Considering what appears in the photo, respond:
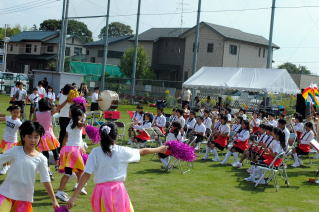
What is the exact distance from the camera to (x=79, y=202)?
727 centimetres

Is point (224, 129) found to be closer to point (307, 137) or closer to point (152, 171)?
point (307, 137)

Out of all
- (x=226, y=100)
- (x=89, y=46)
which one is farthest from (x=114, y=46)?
(x=226, y=100)

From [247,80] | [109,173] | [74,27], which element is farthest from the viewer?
[74,27]

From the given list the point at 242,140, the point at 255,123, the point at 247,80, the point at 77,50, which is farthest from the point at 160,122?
the point at 77,50

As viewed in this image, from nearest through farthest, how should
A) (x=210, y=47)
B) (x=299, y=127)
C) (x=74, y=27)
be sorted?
(x=299, y=127) < (x=210, y=47) < (x=74, y=27)

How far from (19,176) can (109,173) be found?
96 cm

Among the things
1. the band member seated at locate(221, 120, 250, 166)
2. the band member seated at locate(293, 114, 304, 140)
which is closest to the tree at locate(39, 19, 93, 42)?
the band member seated at locate(293, 114, 304, 140)

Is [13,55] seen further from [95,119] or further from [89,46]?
[95,119]

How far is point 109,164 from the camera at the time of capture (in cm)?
461

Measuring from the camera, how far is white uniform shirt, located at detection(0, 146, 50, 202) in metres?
4.42

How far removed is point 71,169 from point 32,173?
8.68 ft

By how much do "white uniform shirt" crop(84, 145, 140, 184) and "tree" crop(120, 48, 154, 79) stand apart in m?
41.5

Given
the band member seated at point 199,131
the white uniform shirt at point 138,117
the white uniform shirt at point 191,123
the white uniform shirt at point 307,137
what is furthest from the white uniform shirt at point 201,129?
the white uniform shirt at point 307,137

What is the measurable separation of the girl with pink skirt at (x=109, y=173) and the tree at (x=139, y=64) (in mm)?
41466
